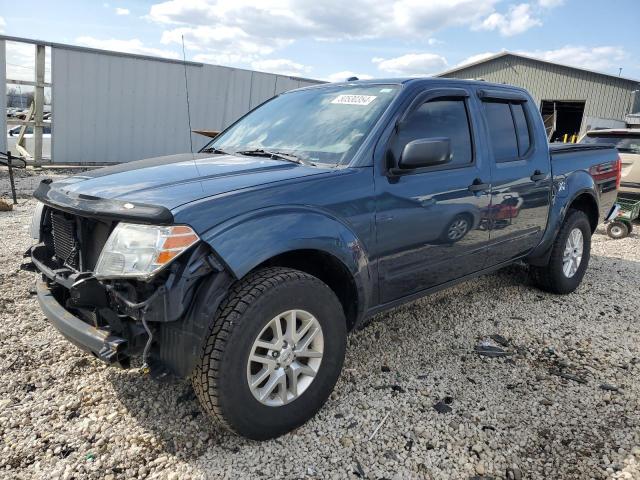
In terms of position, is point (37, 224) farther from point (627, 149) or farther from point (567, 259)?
point (627, 149)

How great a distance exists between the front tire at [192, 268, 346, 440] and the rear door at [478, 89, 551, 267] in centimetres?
165

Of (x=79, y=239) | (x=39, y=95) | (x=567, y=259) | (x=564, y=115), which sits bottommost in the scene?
(x=567, y=259)

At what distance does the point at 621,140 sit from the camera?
348 inches

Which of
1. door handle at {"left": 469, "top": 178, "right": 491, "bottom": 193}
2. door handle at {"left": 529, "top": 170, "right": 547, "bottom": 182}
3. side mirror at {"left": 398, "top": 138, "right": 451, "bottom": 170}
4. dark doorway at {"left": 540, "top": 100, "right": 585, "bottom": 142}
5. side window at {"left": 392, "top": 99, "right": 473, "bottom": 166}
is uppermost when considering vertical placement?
dark doorway at {"left": 540, "top": 100, "right": 585, "bottom": 142}

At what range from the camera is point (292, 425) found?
2.47m

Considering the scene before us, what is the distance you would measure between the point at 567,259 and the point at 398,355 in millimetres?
2326

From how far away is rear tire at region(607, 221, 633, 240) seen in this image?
292 inches

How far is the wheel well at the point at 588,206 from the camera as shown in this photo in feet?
15.5

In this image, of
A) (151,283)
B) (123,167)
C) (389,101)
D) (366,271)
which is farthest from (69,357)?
(389,101)

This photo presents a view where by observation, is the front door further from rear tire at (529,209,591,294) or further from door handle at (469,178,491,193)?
rear tire at (529,209,591,294)

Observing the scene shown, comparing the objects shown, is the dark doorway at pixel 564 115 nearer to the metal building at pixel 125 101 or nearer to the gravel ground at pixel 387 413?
the metal building at pixel 125 101

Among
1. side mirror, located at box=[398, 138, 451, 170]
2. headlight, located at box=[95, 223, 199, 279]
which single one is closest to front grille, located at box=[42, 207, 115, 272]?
headlight, located at box=[95, 223, 199, 279]

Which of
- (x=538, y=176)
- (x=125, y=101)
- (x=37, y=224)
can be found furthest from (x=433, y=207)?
(x=125, y=101)

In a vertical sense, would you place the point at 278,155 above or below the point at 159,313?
above
